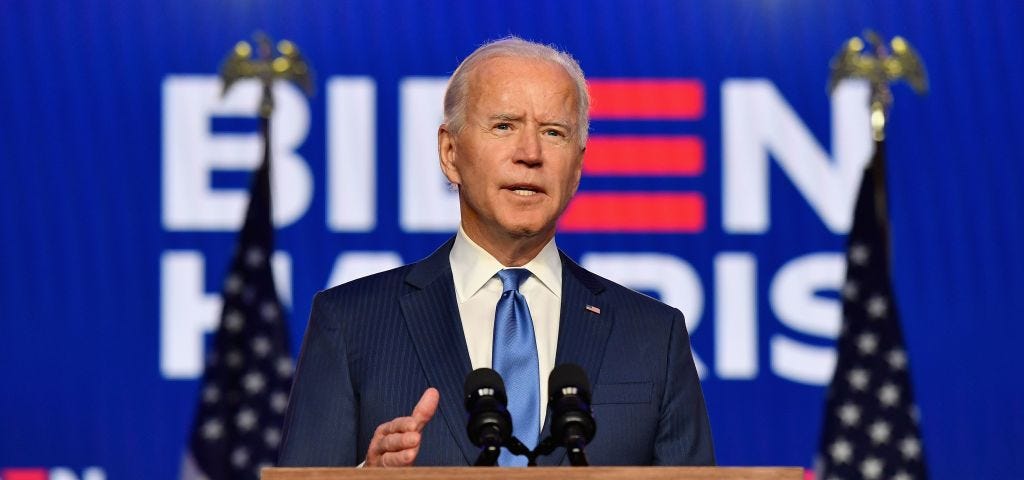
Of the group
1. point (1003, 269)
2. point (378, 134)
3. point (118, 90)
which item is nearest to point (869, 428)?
point (1003, 269)

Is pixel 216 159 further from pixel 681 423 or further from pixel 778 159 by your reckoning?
pixel 681 423

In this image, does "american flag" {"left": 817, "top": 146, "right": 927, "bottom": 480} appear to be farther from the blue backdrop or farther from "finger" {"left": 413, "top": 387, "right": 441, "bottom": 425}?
"finger" {"left": 413, "top": 387, "right": 441, "bottom": 425}

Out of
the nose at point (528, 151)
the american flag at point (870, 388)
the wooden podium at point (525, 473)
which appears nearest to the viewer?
the wooden podium at point (525, 473)

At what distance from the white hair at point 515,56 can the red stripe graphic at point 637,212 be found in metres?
4.39

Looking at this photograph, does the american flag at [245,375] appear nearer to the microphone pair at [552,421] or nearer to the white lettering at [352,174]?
the white lettering at [352,174]

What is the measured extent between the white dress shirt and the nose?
0.16m

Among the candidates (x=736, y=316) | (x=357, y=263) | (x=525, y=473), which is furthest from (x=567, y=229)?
(x=525, y=473)

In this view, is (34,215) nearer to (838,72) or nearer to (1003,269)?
(838,72)

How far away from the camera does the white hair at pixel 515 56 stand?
7.70ft

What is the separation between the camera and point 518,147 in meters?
2.28

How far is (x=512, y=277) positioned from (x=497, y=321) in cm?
9

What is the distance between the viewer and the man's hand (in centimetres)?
181

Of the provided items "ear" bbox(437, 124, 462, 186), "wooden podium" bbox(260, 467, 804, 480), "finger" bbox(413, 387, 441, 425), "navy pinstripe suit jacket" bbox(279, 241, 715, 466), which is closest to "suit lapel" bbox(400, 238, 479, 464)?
"navy pinstripe suit jacket" bbox(279, 241, 715, 466)

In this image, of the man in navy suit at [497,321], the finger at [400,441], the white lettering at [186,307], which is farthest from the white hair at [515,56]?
the white lettering at [186,307]
